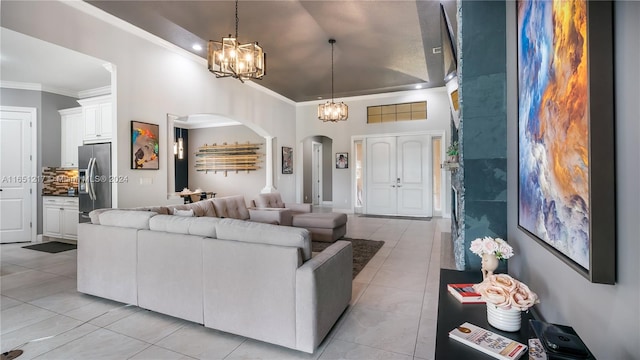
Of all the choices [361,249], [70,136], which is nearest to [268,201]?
[361,249]

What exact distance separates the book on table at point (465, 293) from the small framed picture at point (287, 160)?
22.9ft

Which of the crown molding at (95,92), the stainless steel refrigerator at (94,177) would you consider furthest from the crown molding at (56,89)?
the stainless steel refrigerator at (94,177)

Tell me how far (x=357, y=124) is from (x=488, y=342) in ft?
26.0

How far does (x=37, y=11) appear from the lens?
325cm

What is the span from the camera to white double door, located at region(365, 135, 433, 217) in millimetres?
7961

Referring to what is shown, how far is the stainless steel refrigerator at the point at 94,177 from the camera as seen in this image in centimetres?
438

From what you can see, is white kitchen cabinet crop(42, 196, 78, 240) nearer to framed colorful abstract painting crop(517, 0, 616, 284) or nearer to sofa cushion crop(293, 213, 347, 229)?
sofa cushion crop(293, 213, 347, 229)

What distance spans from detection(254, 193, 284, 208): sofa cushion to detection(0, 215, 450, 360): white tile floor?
9.26ft

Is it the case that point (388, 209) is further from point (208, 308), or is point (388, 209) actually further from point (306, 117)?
point (208, 308)

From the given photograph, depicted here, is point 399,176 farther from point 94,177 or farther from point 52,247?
point 52,247

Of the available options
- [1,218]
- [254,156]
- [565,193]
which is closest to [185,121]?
[254,156]

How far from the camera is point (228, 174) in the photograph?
982 cm

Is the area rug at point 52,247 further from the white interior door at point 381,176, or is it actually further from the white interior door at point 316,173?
the white interior door at point 316,173

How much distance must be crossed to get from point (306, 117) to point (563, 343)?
8.63 meters
